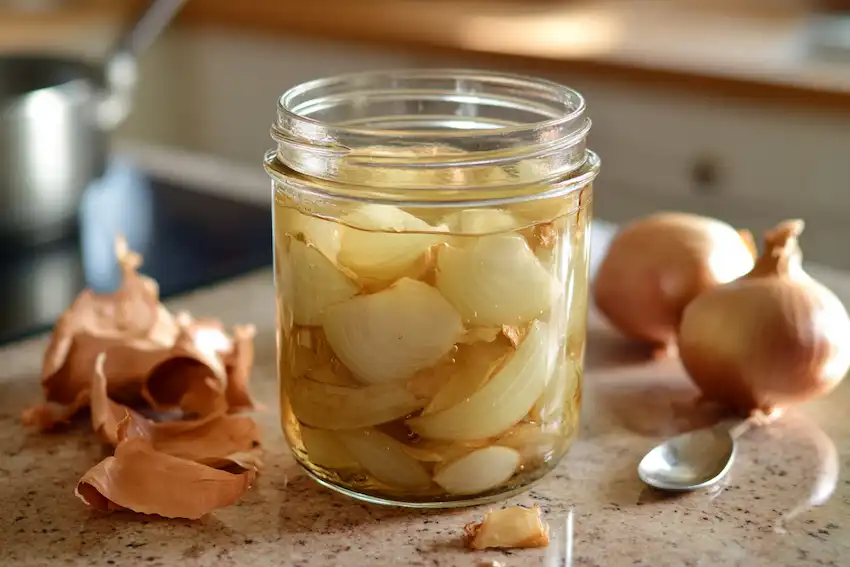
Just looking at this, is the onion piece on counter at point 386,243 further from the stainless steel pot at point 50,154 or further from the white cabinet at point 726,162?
the white cabinet at point 726,162

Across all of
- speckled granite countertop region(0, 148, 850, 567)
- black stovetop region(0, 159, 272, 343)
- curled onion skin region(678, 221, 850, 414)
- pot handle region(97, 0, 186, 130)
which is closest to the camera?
speckled granite countertop region(0, 148, 850, 567)

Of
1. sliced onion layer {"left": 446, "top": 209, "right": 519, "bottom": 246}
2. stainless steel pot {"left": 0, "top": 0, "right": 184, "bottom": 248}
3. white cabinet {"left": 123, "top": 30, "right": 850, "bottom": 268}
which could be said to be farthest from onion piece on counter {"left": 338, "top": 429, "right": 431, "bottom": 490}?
white cabinet {"left": 123, "top": 30, "right": 850, "bottom": 268}

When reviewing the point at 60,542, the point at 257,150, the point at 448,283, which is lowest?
the point at 257,150

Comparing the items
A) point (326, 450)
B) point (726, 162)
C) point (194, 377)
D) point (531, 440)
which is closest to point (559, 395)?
point (531, 440)

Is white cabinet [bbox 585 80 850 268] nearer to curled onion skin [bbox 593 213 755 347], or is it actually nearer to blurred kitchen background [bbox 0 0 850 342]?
blurred kitchen background [bbox 0 0 850 342]

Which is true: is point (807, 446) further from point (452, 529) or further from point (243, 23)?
point (243, 23)

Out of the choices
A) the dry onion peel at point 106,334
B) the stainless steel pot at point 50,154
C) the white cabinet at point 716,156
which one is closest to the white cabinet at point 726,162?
the white cabinet at point 716,156

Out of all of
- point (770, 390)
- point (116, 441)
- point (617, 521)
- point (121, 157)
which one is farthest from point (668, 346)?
point (121, 157)
